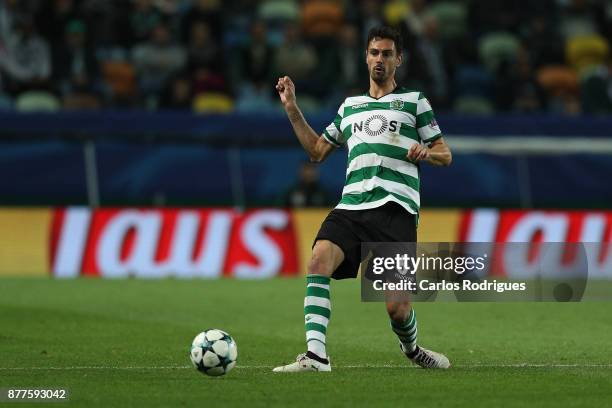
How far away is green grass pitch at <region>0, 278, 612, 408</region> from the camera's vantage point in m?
8.09

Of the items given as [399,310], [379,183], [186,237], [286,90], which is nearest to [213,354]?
[399,310]

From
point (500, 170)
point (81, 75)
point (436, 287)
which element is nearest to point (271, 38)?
point (81, 75)

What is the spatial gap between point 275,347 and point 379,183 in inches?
91.1

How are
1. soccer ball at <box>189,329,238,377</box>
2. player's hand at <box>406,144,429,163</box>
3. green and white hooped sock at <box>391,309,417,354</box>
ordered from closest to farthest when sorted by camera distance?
1. soccer ball at <box>189,329,238,377</box>
2. player's hand at <box>406,144,429,163</box>
3. green and white hooped sock at <box>391,309,417,354</box>

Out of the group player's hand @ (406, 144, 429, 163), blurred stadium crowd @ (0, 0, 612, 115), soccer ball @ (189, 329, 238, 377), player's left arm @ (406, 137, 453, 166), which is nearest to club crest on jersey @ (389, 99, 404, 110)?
player's left arm @ (406, 137, 453, 166)

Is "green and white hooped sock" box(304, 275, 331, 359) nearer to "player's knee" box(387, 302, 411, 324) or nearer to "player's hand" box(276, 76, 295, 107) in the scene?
"player's knee" box(387, 302, 411, 324)

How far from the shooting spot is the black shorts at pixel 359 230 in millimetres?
9156

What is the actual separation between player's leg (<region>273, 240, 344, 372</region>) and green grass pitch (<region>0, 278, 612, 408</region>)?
0.49ft

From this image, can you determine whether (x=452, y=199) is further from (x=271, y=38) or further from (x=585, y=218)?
(x=271, y=38)

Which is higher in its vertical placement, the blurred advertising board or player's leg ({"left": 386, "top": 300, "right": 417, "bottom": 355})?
the blurred advertising board

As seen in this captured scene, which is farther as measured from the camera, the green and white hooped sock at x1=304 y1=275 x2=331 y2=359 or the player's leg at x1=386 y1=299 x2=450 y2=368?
the player's leg at x1=386 y1=299 x2=450 y2=368

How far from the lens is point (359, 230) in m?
9.21

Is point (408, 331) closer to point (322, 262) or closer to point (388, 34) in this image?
point (322, 262)

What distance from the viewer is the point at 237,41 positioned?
23938 millimetres
